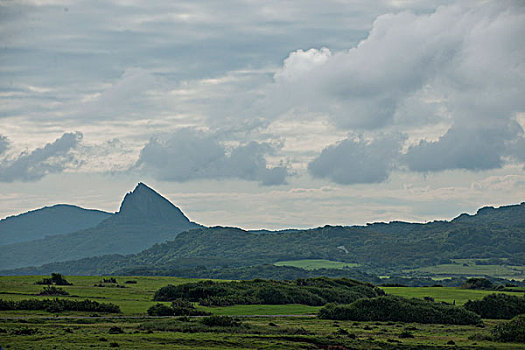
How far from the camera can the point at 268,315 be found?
10069 centimetres

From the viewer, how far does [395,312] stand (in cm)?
10225

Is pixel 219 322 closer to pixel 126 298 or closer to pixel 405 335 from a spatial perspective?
pixel 405 335

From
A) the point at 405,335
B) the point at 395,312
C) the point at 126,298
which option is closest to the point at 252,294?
the point at 126,298

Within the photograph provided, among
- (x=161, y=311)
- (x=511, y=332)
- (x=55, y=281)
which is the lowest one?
(x=511, y=332)

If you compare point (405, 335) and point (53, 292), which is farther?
point (53, 292)

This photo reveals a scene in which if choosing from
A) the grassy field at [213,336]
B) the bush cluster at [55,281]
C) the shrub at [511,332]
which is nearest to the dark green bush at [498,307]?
the grassy field at [213,336]

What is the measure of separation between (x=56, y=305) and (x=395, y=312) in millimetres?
50103

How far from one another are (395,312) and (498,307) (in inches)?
866

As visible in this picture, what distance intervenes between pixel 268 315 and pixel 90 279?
82287 millimetres

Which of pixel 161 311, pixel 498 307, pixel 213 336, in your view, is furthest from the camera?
pixel 498 307

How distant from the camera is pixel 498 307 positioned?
112625mm

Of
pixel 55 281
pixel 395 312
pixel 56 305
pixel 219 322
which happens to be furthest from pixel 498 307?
pixel 55 281

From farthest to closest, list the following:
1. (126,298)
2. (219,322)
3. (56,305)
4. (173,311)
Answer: (126,298) < (173,311) < (56,305) < (219,322)

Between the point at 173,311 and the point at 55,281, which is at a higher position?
the point at 55,281
